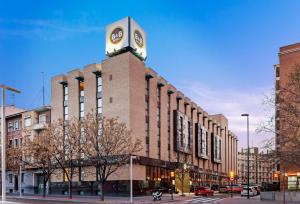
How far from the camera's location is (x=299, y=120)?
29.2m

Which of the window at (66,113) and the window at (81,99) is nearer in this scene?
the window at (81,99)

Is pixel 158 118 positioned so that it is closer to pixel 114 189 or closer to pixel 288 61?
pixel 114 189

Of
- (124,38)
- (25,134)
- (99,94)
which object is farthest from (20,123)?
(124,38)

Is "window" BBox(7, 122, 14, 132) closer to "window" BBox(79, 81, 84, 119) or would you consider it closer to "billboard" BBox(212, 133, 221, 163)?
"window" BBox(79, 81, 84, 119)

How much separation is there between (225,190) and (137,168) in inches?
1128

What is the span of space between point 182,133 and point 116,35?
1086 inches

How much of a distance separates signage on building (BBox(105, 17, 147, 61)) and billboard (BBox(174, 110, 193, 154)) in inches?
682

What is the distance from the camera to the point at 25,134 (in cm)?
7644

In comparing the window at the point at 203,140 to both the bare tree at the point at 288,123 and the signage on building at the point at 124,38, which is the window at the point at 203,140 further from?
the bare tree at the point at 288,123

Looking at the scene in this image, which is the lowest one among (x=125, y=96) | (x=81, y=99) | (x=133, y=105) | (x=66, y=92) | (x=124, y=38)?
(x=133, y=105)

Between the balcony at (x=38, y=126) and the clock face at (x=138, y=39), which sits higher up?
the clock face at (x=138, y=39)

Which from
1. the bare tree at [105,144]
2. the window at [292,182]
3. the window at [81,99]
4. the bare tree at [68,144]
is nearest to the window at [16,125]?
the window at [81,99]

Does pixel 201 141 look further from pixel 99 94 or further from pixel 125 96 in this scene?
pixel 125 96

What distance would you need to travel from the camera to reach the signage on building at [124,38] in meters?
62.3
